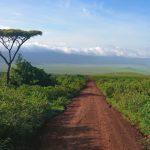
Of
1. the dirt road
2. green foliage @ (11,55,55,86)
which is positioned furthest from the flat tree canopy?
the dirt road

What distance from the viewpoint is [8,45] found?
55.4 metres

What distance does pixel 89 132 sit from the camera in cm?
2227

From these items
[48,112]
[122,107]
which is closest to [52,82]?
[122,107]

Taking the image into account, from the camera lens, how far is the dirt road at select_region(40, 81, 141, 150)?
19.3 m

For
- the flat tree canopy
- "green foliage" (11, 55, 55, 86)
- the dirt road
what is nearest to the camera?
the dirt road

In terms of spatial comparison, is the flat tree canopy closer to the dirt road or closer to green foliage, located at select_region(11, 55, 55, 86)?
green foliage, located at select_region(11, 55, 55, 86)

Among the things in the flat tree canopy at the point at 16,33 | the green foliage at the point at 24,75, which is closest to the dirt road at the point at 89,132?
the green foliage at the point at 24,75

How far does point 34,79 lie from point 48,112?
70.7 feet

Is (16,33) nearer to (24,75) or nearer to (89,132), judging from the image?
Result: (24,75)

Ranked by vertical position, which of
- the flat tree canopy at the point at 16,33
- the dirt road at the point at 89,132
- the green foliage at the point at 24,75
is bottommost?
the dirt road at the point at 89,132

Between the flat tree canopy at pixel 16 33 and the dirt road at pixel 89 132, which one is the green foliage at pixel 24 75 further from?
the dirt road at pixel 89 132

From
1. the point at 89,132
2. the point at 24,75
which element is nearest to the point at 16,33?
the point at 24,75

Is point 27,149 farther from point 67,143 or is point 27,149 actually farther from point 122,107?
point 122,107

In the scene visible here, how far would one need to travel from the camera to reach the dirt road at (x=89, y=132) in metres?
19.3
